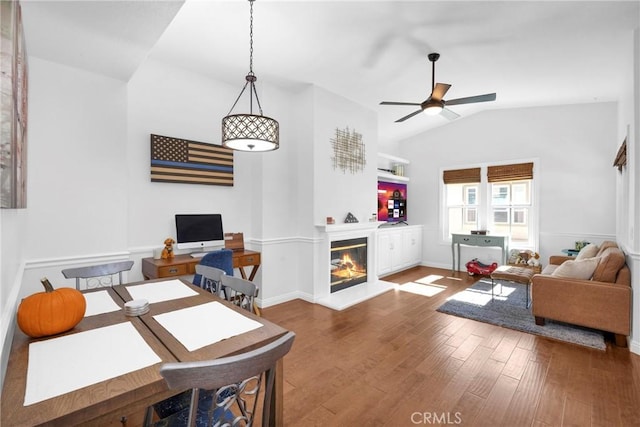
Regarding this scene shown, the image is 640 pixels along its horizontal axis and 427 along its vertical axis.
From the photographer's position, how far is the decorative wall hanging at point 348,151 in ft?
13.8

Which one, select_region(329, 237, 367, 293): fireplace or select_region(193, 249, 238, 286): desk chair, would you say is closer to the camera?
select_region(193, 249, 238, 286): desk chair

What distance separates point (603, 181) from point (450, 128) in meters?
2.60

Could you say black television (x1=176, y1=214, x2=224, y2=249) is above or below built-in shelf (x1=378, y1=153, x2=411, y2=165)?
below

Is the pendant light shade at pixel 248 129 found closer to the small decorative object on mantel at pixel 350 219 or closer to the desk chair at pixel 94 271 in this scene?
the desk chair at pixel 94 271

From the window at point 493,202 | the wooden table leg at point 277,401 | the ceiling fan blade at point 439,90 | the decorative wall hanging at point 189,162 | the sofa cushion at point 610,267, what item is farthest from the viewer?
the window at point 493,202

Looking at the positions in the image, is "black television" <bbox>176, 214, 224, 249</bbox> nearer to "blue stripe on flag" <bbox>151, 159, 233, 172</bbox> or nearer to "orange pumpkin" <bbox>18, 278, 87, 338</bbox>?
"blue stripe on flag" <bbox>151, 159, 233, 172</bbox>

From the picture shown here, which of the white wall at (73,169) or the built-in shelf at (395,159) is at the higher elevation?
the built-in shelf at (395,159)

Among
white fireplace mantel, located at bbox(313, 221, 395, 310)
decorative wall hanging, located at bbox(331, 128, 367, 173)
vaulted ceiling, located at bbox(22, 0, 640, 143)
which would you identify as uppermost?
vaulted ceiling, located at bbox(22, 0, 640, 143)

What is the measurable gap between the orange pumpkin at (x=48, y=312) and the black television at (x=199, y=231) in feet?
6.33

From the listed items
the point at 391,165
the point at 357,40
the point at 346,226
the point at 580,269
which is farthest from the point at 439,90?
the point at 391,165

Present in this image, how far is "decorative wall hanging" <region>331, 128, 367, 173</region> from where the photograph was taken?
4195mm

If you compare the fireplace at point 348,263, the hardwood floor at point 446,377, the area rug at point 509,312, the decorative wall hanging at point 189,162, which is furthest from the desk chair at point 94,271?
the area rug at point 509,312

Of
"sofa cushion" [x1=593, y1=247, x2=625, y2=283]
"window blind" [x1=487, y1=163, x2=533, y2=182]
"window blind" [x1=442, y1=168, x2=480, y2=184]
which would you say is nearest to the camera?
"sofa cushion" [x1=593, y1=247, x2=625, y2=283]

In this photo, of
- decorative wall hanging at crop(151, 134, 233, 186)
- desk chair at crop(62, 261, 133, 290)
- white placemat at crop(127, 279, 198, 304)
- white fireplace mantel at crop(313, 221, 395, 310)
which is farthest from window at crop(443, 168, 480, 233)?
desk chair at crop(62, 261, 133, 290)
